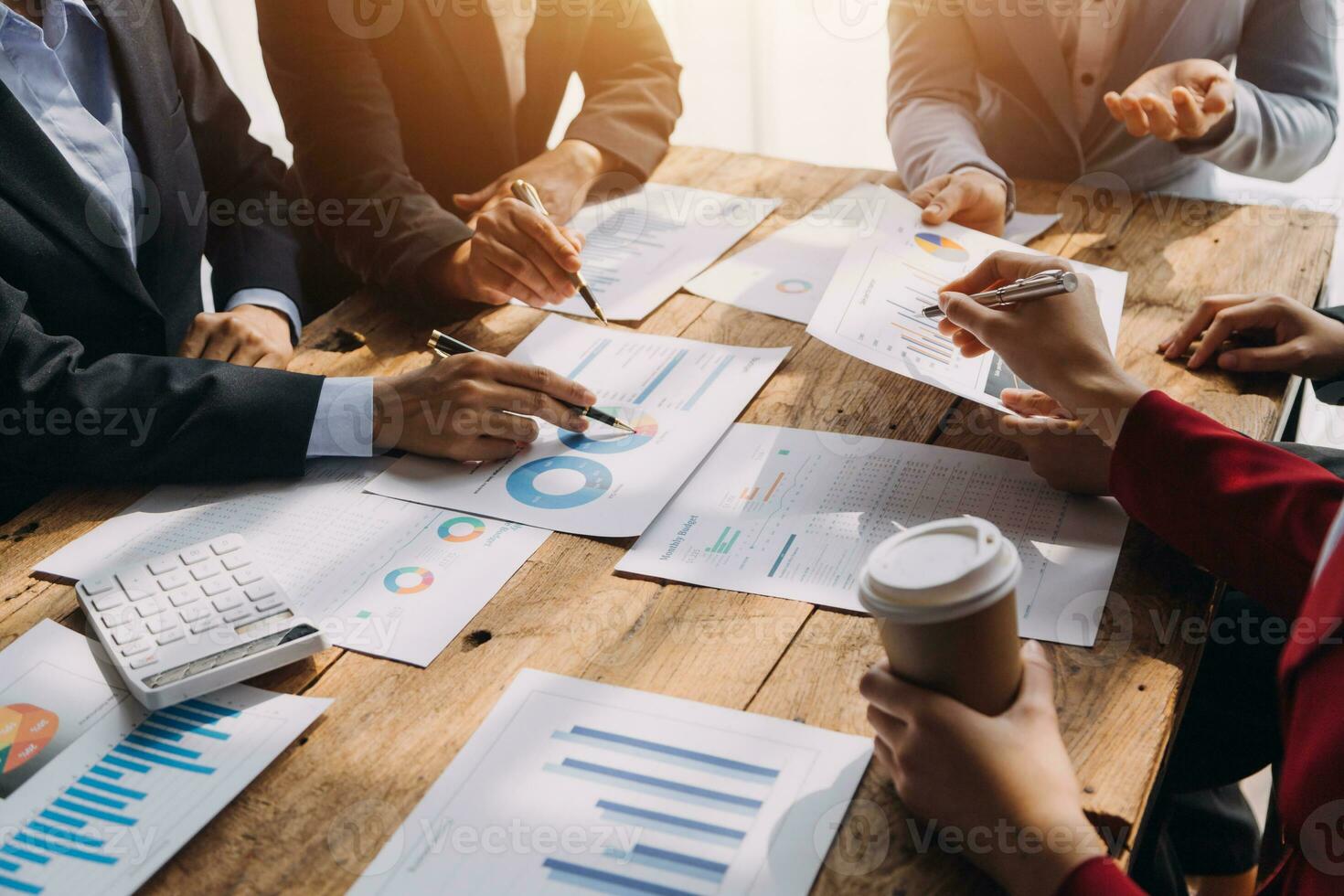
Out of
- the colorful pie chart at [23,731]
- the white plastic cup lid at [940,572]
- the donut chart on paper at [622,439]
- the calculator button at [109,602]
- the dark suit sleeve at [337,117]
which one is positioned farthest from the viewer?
the dark suit sleeve at [337,117]

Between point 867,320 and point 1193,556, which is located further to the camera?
point 867,320

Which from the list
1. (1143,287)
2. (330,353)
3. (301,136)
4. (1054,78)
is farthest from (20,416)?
(1054,78)

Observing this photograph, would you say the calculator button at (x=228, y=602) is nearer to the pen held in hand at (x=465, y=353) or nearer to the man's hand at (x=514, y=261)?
the pen held in hand at (x=465, y=353)

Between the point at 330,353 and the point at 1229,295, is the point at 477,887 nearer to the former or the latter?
the point at 330,353

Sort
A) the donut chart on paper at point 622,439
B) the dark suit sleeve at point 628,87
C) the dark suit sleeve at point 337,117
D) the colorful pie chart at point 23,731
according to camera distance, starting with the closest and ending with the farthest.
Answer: the colorful pie chart at point 23,731 → the donut chart on paper at point 622,439 → the dark suit sleeve at point 337,117 → the dark suit sleeve at point 628,87

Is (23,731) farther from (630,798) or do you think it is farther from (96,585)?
(630,798)

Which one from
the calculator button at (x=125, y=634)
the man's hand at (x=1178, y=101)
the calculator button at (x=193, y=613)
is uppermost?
the man's hand at (x=1178, y=101)

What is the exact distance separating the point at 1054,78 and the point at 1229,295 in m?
0.67

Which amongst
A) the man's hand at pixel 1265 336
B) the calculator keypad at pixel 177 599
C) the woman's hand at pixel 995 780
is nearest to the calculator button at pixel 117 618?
the calculator keypad at pixel 177 599

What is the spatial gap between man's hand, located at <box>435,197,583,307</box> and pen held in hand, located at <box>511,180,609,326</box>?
0.01m

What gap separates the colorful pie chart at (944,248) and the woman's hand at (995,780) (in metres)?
0.73

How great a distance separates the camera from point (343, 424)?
107 centimetres

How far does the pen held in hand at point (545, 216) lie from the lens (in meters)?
1.29

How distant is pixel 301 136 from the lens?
1555 mm
